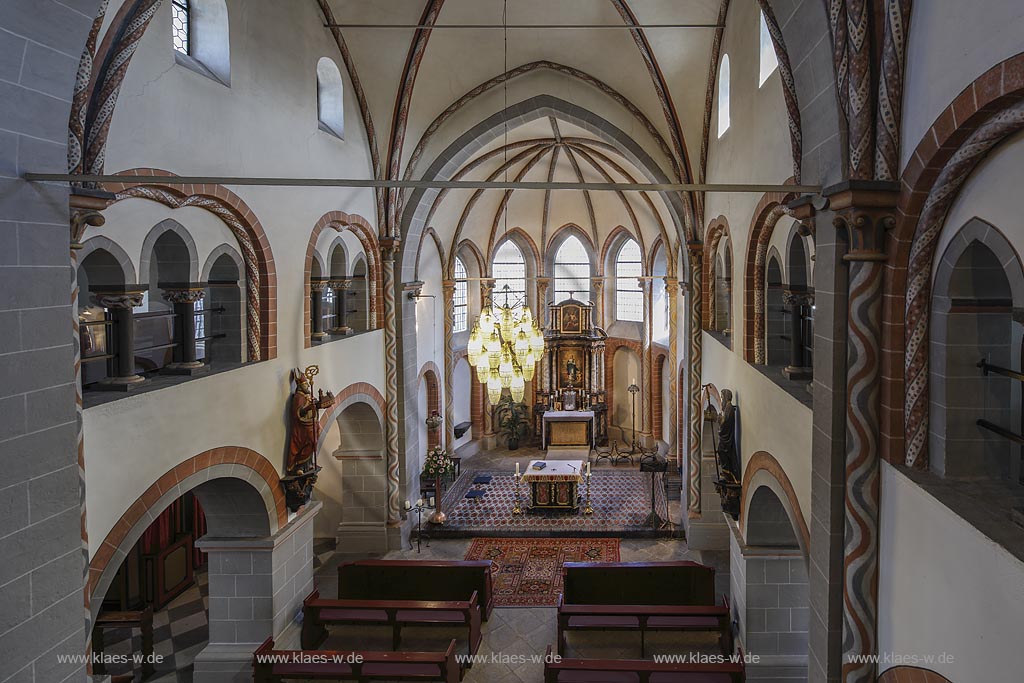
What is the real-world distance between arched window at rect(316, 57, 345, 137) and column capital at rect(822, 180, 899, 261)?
856 centimetres

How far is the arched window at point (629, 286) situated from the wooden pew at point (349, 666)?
15.2 meters

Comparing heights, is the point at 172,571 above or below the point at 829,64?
below

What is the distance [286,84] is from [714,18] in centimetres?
586

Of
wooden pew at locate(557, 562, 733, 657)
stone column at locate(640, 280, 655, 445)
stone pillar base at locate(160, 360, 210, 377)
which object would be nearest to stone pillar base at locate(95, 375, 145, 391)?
stone pillar base at locate(160, 360, 210, 377)

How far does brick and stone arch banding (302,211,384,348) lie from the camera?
1070 cm

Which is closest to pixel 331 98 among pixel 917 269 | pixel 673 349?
pixel 917 269

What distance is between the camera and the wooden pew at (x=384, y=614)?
33.7 feet

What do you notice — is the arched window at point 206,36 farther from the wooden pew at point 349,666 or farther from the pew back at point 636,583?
the pew back at point 636,583

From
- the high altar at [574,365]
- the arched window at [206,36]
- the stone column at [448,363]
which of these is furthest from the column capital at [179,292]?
the high altar at [574,365]

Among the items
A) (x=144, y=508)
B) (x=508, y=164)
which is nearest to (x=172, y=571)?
(x=144, y=508)

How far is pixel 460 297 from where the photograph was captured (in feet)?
74.1

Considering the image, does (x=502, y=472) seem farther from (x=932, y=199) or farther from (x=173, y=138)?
(x=932, y=199)

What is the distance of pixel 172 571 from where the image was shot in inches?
492

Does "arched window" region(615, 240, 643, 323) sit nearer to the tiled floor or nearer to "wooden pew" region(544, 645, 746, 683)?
the tiled floor
